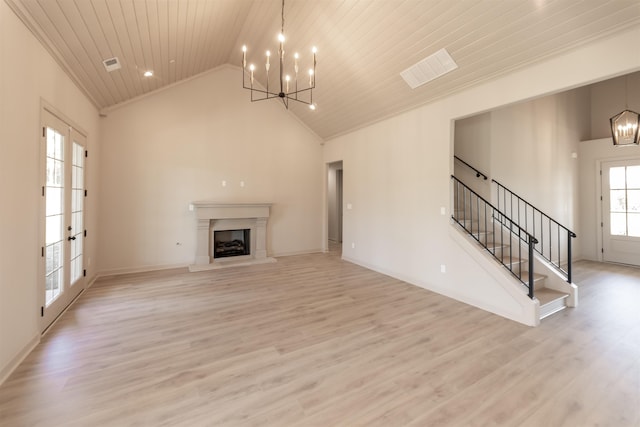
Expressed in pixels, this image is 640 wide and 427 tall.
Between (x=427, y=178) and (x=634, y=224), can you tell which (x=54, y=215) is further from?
(x=634, y=224)

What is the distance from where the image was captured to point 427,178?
4645 millimetres

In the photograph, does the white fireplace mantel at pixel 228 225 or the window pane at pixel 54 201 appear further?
the white fireplace mantel at pixel 228 225

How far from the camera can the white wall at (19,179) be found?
7.24 feet

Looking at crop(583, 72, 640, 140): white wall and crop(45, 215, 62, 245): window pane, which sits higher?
crop(583, 72, 640, 140): white wall

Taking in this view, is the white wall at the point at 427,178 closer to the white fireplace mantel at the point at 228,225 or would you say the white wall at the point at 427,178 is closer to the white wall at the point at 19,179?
the white fireplace mantel at the point at 228,225

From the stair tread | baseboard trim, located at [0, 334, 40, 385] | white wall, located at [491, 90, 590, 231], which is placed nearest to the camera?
baseboard trim, located at [0, 334, 40, 385]

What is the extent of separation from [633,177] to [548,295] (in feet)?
16.1

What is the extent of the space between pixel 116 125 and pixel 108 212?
1.67 m

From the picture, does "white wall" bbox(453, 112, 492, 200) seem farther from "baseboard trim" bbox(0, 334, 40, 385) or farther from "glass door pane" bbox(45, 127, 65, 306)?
"baseboard trim" bbox(0, 334, 40, 385)

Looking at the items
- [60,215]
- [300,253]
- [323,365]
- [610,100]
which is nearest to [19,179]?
[60,215]

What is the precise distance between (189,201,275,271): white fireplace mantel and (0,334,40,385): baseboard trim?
2.91m

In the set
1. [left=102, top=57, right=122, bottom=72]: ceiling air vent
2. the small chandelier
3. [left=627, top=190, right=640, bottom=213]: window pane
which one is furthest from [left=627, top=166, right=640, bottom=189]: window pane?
[left=102, top=57, right=122, bottom=72]: ceiling air vent

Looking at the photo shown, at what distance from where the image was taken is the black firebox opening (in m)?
6.45

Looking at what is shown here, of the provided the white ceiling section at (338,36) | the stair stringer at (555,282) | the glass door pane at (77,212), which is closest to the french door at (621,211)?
the stair stringer at (555,282)
